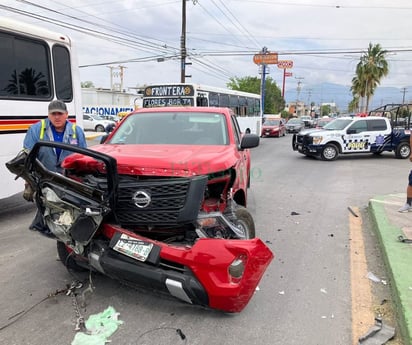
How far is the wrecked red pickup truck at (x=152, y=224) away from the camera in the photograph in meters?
3.09

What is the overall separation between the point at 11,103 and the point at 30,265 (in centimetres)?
302

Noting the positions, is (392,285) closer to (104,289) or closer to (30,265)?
(104,289)

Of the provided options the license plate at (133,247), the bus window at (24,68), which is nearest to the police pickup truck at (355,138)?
the bus window at (24,68)

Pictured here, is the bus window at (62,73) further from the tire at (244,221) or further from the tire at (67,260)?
the tire at (244,221)

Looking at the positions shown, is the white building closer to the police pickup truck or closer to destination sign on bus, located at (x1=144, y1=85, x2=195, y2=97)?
destination sign on bus, located at (x1=144, y1=85, x2=195, y2=97)

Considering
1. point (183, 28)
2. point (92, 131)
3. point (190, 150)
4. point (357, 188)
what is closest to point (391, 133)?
point (357, 188)

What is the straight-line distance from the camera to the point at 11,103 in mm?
6219

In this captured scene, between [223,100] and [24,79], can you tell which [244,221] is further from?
[223,100]

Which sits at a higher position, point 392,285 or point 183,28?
point 183,28

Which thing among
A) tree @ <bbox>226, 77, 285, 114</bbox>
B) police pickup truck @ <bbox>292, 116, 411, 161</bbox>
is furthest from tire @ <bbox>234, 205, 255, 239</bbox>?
tree @ <bbox>226, 77, 285, 114</bbox>

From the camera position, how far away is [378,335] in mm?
3127

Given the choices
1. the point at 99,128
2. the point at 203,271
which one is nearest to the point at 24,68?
the point at 203,271

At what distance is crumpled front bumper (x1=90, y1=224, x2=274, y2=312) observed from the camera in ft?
10.0

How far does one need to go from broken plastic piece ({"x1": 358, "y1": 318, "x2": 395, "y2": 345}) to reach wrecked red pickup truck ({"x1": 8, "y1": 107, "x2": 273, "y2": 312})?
3.14 ft
